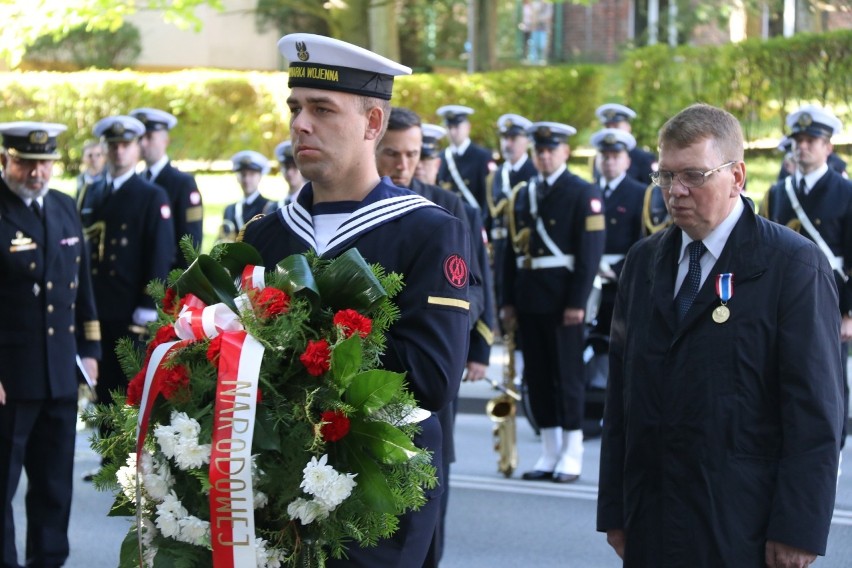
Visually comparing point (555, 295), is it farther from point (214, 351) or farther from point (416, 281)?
point (214, 351)

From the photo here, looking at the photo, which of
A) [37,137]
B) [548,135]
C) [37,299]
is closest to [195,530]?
[37,299]

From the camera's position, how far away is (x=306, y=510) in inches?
124

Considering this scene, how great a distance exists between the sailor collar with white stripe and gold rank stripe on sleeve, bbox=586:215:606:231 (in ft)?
19.9

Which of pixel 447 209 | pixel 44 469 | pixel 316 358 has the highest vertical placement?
pixel 447 209

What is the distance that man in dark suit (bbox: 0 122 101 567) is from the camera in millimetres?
6891

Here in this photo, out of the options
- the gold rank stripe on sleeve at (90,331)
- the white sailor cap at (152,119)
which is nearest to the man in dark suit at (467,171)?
the white sailor cap at (152,119)

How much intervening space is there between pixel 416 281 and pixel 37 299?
4029 mm

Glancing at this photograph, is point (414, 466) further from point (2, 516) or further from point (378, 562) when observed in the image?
point (2, 516)

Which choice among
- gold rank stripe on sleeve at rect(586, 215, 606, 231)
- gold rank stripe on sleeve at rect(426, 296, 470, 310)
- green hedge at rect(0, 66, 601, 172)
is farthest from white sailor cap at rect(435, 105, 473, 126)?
gold rank stripe on sleeve at rect(426, 296, 470, 310)

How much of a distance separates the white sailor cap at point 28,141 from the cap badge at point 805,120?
4983 mm

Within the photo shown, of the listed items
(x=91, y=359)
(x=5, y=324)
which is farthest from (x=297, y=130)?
(x=91, y=359)

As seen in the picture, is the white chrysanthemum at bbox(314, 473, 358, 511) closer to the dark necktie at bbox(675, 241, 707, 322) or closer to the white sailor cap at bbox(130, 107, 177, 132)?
the dark necktie at bbox(675, 241, 707, 322)

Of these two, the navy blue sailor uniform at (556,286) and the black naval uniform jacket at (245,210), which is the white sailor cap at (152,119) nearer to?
the black naval uniform jacket at (245,210)

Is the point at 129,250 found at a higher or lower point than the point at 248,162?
lower
